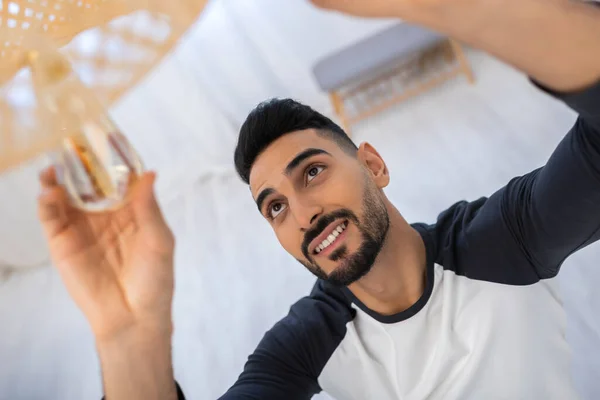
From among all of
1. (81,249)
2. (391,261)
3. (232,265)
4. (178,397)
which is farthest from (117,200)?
(232,265)

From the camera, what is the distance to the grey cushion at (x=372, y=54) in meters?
1.55

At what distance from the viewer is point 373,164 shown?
0.63 metres

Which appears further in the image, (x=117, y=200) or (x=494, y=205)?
(x=494, y=205)

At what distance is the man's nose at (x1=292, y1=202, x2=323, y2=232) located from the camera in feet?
1.74

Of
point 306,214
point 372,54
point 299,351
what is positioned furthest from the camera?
point 372,54

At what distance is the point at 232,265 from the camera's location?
997mm

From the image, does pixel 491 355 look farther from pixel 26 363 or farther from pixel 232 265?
pixel 26 363

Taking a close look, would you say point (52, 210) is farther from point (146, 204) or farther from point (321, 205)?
point (321, 205)

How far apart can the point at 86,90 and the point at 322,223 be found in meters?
0.29

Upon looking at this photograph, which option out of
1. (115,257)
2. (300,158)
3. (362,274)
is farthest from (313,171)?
(115,257)

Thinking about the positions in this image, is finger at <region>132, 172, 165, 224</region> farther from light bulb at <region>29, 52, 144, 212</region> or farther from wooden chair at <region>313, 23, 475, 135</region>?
wooden chair at <region>313, 23, 475, 135</region>

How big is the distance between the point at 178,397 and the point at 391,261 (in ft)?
1.01

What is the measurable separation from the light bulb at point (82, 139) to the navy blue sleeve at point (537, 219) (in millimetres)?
363

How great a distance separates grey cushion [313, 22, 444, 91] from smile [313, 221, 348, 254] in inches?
46.2
